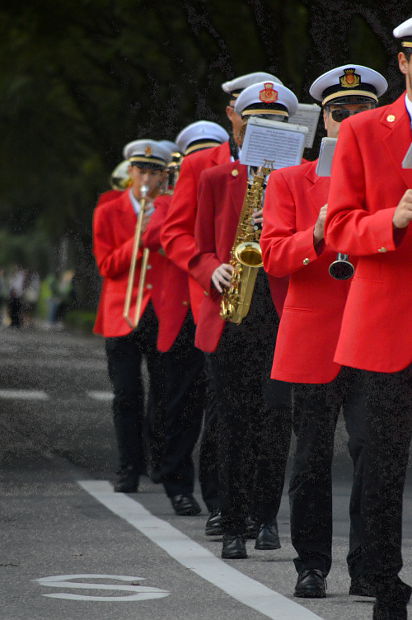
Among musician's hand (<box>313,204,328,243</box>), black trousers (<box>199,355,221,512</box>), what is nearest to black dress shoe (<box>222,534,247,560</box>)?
black trousers (<box>199,355,221,512</box>)

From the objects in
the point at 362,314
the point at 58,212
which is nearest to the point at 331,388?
the point at 362,314

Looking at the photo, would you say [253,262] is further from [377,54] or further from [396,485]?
[377,54]

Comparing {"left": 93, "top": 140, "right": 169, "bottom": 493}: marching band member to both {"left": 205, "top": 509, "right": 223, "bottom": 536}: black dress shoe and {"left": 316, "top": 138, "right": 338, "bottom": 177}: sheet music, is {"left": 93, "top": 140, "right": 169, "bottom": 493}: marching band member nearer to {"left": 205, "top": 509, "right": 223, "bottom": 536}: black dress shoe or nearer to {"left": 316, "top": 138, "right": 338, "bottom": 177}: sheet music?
{"left": 205, "top": 509, "right": 223, "bottom": 536}: black dress shoe

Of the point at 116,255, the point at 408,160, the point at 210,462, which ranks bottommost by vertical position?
the point at 210,462

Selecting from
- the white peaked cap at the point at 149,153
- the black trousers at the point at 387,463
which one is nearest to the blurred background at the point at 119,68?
the white peaked cap at the point at 149,153

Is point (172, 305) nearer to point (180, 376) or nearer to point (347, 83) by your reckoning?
point (180, 376)

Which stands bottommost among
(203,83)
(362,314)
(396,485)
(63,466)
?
(63,466)

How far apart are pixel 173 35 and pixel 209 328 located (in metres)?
19.8

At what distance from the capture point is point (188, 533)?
8.50 metres

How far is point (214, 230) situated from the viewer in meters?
8.12

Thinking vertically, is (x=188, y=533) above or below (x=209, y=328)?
below

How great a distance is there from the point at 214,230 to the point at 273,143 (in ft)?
1.96

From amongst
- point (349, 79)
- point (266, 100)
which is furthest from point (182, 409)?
point (349, 79)

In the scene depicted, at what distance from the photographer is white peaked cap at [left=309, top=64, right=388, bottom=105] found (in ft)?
22.4
